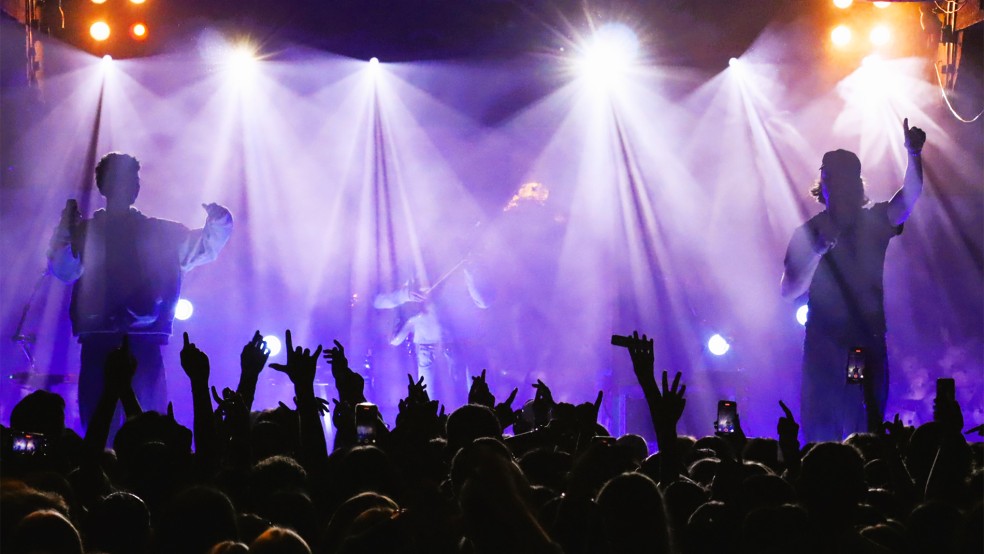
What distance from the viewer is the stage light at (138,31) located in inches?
444

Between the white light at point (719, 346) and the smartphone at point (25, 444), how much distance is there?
921 cm

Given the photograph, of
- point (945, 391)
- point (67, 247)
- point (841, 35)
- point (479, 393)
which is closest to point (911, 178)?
point (945, 391)

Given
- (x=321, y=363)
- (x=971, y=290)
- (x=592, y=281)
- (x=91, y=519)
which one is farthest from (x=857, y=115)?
(x=91, y=519)

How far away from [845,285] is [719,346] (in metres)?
5.60

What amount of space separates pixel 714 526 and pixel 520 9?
402 inches

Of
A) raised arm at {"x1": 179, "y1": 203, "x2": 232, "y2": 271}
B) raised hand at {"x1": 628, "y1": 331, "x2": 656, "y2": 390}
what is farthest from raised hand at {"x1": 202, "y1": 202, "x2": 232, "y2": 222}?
raised hand at {"x1": 628, "y1": 331, "x2": 656, "y2": 390}

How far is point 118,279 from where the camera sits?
5531 mm

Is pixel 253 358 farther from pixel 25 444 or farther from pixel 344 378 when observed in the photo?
pixel 25 444

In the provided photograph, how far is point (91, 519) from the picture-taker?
2.32 m

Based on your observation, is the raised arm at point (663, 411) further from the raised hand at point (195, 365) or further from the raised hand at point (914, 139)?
the raised hand at point (914, 139)

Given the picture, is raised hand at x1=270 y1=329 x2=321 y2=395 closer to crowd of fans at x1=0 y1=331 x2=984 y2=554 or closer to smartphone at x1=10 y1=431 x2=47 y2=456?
crowd of fans at x1=0 y1=331 x2=984 y2=554

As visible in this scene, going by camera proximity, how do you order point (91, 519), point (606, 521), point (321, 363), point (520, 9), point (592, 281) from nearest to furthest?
1. point (606, 521)
2. point (91, 519)
3. point (520, 9)
4. point (321, 363)
5. point (592, 281)

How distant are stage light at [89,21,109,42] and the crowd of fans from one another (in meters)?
8.84

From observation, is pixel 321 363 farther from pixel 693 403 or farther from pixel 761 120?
pixel 761 120
